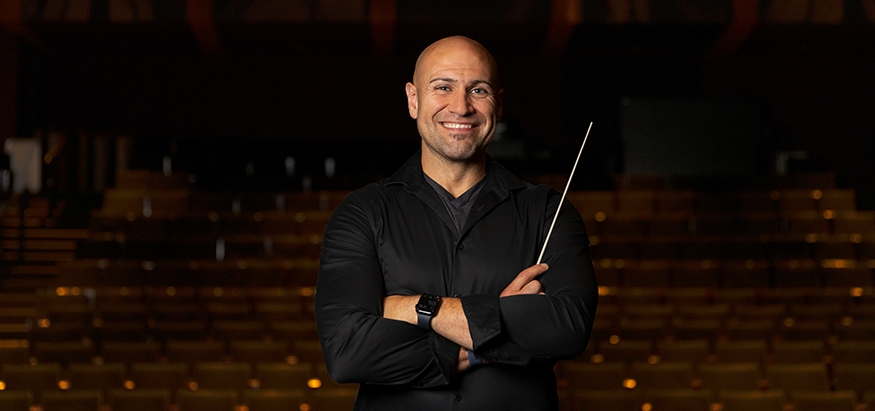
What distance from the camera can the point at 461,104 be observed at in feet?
2.59

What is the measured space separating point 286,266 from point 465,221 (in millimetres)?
3306

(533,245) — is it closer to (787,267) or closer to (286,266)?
(286,266)

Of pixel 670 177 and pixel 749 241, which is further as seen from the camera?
pixel 670 177

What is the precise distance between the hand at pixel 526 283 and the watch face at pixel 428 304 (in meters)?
0.08

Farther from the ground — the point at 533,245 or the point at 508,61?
the point at 508,61

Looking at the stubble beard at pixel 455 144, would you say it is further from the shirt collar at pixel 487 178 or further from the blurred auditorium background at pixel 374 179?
the blurred auditorium background at pixel 374 179

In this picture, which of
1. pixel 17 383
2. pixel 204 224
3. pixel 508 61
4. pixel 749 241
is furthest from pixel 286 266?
pixel 508 61

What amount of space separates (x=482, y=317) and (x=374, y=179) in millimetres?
4283

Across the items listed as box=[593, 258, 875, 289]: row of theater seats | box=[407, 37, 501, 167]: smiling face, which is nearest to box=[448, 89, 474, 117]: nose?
box=[407, 37, 501, 167]: smiling face

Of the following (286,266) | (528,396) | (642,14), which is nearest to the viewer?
(528,396)

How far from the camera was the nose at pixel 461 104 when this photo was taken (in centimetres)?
79

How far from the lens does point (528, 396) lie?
76cm

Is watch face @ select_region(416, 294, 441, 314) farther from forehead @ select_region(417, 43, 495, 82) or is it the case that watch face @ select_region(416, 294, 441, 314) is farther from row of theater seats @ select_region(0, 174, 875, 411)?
row of theater seats @ select_region(0, 174, 875, 411)

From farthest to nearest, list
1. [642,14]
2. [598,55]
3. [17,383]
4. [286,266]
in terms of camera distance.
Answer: [598,55]
[642,14]
[286,266]
[17,383]
